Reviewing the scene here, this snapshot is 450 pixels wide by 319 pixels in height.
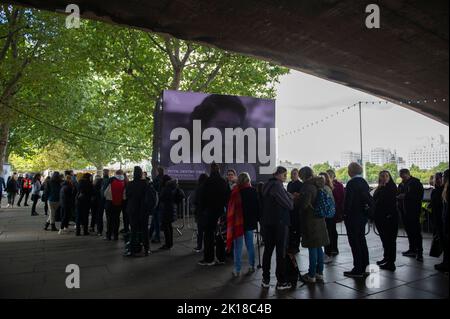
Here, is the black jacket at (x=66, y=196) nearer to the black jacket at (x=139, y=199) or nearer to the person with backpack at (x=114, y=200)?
the person with backpack at (x=114, y=200)

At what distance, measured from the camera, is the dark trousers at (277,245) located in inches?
210

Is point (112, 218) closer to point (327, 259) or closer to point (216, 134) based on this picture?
point (327, 259)

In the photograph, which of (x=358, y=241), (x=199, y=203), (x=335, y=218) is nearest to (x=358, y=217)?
(x=358, y=241)

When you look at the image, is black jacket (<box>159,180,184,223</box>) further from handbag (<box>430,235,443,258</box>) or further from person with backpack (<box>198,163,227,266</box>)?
handbag (<box>430,235,443,258</box>)

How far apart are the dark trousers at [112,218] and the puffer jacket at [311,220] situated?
5.83 metres

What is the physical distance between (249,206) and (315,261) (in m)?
1.46

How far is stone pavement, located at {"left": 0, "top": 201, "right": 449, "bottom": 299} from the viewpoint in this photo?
501cm

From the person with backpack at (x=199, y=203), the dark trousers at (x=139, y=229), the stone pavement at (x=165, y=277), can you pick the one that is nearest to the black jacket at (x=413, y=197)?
the stone pavement at (x=165, y=277)

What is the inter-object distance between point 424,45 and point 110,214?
8.75m

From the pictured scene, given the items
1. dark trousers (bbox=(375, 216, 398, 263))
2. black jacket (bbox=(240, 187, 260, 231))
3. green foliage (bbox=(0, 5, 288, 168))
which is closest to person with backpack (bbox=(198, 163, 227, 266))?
black jacket (bbox=(240, 187, 260, 231))

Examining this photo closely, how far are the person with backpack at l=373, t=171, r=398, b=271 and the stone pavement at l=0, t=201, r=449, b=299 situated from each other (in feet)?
1.04

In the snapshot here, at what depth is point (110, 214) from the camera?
961 centimetres

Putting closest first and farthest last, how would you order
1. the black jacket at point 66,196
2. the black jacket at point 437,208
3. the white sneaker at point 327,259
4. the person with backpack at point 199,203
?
1. the black jacket at point 437,208
2. the white sneaker at point 327,259
3. the person with backpack at point 199,203
4. the black jacket at point 66,196
